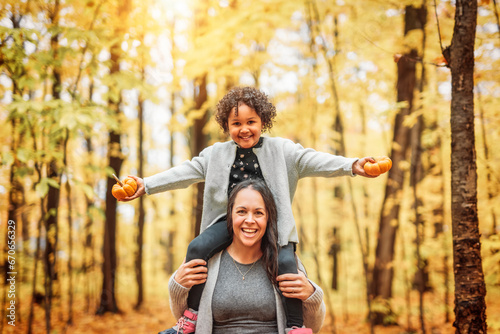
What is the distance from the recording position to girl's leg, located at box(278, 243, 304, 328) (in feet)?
6.24

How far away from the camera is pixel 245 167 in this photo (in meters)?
2.19

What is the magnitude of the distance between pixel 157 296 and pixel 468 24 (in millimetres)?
Result: 12030

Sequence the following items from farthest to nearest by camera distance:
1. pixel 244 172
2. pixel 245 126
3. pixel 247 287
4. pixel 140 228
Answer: pixel 140 228 < pixel 244 172 < pixel 245 126 < pixel 247 287

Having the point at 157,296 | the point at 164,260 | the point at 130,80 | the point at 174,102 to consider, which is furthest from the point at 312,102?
the point at 164,260

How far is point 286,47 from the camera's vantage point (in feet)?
25.3

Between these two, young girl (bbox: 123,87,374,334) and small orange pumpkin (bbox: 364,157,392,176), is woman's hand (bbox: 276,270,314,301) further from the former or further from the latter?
small orange pumpkin (bbox: 364,157,392,176)

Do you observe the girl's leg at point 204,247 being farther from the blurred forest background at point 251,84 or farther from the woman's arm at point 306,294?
the blurred forest background at point 251,84

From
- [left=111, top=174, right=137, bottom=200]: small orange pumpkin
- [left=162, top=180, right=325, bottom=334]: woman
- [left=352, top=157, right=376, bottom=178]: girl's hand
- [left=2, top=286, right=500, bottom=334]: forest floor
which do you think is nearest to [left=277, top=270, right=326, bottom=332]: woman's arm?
[left=162, top=180, right=325, bottom=334]: woman

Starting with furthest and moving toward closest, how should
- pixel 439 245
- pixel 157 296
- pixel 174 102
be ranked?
pixel 157 296, pixel 174 102, pixel 439 245

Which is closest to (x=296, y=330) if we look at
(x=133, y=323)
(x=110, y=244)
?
(x=133, y=323)

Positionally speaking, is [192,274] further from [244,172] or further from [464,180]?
[464,180]

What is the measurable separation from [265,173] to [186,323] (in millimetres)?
1035

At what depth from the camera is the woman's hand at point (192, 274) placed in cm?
190

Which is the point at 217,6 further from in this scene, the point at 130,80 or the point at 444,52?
the point at 444,52
